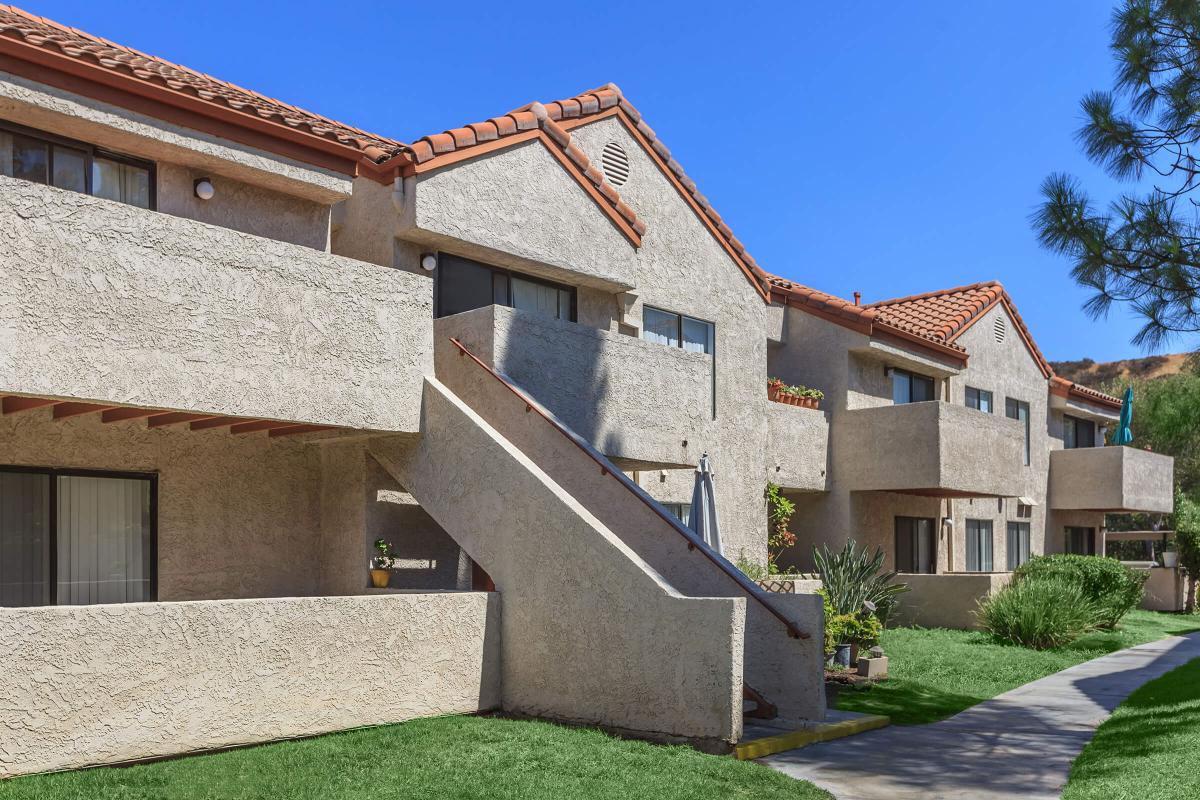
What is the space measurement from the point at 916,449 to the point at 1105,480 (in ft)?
40.5

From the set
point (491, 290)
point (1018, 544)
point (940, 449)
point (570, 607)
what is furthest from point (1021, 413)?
point (570, 607)

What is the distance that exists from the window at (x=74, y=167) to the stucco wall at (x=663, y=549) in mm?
4329

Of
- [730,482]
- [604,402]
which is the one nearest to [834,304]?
[730,482]

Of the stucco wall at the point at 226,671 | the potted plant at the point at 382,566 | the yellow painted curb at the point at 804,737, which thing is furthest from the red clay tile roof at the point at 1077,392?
the stucco wall at the point at 226,671

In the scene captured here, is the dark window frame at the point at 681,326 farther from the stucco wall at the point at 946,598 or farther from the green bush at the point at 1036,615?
the stucco wall at the point at 946,598

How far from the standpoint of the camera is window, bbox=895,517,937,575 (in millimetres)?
27297

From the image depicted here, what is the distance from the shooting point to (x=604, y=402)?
16.1 m

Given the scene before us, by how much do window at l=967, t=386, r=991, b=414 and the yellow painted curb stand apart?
59.4 feet

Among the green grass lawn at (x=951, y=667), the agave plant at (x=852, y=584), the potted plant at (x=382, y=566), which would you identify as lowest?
the green grass lawn at (x=951, y=667)

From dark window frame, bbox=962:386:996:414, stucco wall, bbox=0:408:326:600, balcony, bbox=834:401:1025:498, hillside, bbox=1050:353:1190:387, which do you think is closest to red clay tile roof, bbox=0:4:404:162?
stucco wall, bbox=0:408:326:600

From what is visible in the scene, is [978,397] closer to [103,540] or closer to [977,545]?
[977,545]

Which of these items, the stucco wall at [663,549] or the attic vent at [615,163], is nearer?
the stucco wall at [663,549]

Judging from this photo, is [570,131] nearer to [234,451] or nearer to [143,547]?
[234,451]

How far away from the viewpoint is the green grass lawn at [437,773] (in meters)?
9.00
